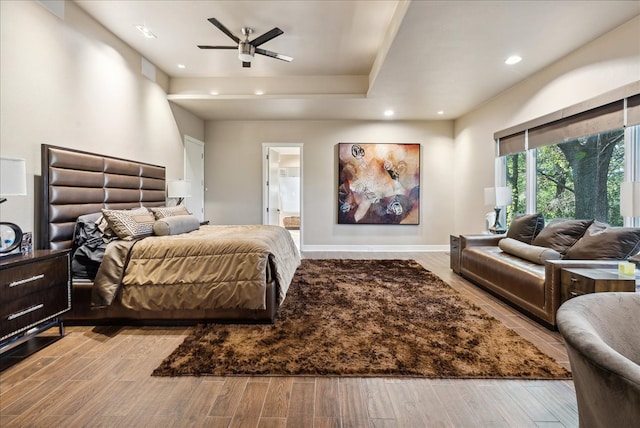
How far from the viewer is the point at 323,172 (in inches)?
251

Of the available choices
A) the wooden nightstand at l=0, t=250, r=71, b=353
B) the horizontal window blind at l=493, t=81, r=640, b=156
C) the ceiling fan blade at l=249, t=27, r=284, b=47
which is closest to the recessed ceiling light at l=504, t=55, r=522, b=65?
the horizontal window blind at l=493, t=81, r=640, b=156

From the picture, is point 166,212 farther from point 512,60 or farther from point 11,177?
point 512,60

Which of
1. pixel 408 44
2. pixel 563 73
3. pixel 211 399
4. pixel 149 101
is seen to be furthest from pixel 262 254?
pixel 563 73

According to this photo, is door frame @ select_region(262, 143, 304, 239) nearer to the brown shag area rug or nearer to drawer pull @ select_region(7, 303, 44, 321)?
the brown shag area rug

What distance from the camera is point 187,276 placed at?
2.64m

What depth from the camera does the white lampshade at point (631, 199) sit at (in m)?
2.08

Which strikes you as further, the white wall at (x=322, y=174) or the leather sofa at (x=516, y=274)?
the white wall at (x=322, y=174)

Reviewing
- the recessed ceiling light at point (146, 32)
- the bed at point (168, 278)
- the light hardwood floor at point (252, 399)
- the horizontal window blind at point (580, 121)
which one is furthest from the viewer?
the recessed ceiling light at point (146, 32)

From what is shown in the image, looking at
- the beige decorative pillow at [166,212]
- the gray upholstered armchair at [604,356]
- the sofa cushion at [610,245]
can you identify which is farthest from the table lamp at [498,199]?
the beige decorative pillow at [166,212]

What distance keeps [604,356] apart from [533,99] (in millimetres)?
4349

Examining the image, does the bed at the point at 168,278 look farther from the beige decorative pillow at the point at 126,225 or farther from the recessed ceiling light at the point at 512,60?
the recessed ceiling light at the point at 512,60

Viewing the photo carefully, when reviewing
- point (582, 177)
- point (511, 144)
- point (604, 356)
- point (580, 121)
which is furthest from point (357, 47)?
point (604, 356)

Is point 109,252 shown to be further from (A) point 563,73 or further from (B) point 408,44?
(A) point 563,73

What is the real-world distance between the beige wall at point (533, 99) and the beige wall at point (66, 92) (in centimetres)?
518
